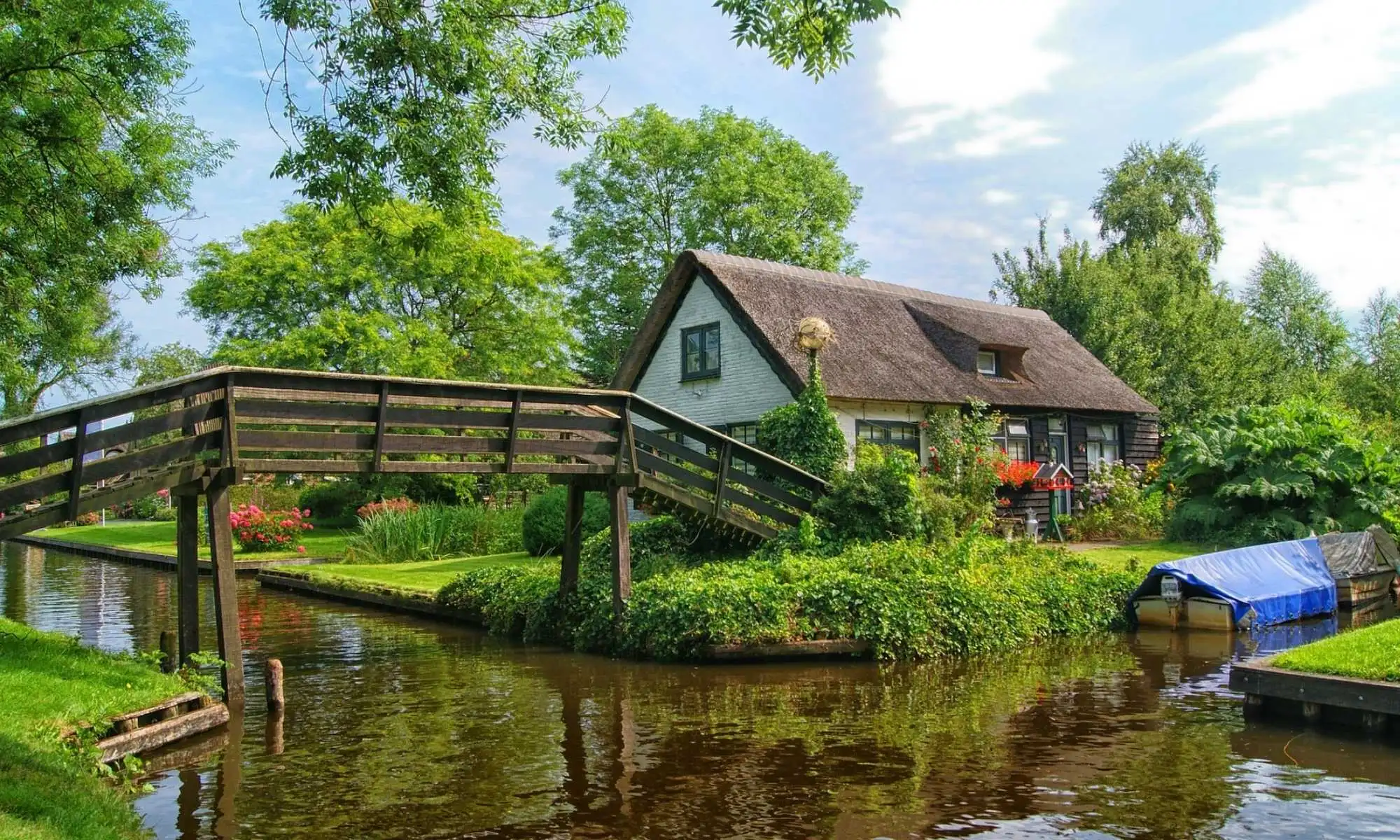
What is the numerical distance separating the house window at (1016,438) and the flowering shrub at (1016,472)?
1.35m

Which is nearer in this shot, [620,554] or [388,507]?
[620,554]

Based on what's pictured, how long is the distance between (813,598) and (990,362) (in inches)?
627

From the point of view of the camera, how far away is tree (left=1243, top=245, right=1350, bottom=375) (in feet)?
169

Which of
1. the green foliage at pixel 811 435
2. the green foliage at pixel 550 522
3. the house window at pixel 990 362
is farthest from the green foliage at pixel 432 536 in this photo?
the house window at pixel 990 362

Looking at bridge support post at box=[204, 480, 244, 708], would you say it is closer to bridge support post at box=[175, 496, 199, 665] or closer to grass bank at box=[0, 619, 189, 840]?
bridge support post at box=[175, 496, 199, 665]

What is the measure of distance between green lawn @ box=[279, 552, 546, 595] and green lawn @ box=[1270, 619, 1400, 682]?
13625 millimetres

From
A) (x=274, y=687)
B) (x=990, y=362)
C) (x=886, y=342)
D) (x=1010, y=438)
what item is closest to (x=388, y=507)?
(x=886, y=342)

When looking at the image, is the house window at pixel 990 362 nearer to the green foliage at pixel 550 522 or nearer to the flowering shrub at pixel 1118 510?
the flowering shrub at pixel 1118 510

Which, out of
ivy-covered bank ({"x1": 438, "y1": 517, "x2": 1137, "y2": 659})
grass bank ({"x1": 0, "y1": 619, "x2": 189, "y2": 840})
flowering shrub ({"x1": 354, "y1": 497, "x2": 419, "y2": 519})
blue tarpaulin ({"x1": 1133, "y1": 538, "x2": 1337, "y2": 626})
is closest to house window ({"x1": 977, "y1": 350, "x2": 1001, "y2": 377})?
ivy-covered bank ({"x1": 438, "y1": 517, "x2": 1137, "y2": 659})

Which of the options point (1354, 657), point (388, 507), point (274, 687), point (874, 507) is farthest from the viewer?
point (388, 507)

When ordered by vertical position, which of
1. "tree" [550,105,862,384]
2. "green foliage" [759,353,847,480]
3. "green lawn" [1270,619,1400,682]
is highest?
"tree" [550,105,862,384]

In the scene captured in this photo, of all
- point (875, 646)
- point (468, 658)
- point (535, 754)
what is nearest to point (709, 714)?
point (535, 754)

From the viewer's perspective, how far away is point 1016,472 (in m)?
25.1

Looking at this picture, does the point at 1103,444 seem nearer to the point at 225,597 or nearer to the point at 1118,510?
the point at 1118,510
